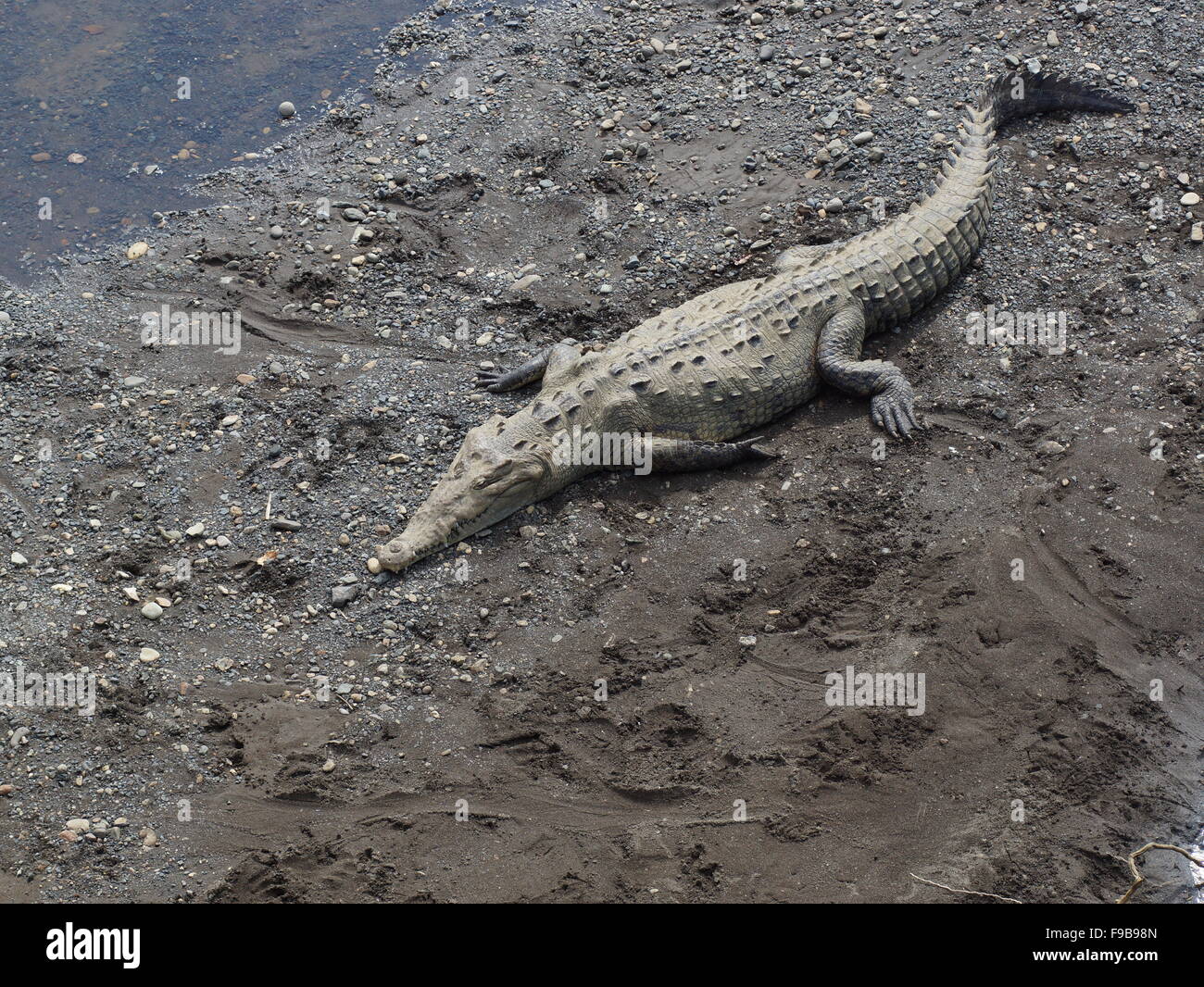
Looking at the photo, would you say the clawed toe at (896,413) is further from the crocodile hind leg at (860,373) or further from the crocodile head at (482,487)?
the crocodile head at (482,487)

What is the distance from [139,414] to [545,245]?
431 centimetres

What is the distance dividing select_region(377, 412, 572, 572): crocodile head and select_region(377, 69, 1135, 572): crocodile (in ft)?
0.04

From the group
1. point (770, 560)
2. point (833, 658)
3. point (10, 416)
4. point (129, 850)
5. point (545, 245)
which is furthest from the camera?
point (545, 245)

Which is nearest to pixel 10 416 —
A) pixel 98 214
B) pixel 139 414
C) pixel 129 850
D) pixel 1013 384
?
pixel 139 414

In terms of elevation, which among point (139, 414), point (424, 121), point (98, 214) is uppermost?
point (424, 121)

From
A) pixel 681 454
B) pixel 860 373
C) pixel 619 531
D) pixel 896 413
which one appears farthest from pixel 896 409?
pixel 619 531

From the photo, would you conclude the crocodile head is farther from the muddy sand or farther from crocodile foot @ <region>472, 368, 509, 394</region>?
crocodile foot @ <region>472, 368, 509, 394</region>

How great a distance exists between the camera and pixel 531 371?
9812mm

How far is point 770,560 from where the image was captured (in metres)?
8.50

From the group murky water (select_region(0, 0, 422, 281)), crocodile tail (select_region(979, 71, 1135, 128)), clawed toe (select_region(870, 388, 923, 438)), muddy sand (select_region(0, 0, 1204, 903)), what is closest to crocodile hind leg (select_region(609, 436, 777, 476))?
muddy sand (select_region(0, 0, 1204, 903))

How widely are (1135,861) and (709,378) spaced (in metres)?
4.89

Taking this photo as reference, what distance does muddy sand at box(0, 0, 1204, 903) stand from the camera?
22.6 ft

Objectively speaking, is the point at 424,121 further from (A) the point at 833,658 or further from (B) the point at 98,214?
(A) the point at 833,658

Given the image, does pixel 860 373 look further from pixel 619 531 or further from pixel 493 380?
pixel 493 380
